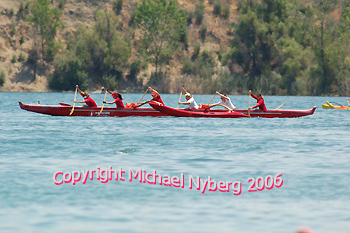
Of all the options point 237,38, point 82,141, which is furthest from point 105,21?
point 82,141

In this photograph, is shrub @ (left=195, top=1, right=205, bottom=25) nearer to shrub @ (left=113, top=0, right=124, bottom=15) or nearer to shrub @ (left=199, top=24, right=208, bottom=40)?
shrub @ (left=199, top=24, right=208, bottom=40)

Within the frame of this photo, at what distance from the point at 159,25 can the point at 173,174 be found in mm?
73233

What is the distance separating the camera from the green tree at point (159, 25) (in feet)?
283

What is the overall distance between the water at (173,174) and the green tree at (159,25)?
200 ft

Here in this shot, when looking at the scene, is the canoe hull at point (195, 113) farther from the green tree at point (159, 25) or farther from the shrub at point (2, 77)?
the shrub at point (2, 77)

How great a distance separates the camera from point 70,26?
97312mm

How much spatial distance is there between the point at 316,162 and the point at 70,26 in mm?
84962

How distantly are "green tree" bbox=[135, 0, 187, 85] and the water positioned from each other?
61.1 meters

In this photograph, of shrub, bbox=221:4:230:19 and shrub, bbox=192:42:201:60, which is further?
shrub, bbox=221:4:230:19

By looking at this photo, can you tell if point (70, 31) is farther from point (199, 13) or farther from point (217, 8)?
point (217, 8)

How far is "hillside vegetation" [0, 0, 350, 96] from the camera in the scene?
75625 mm

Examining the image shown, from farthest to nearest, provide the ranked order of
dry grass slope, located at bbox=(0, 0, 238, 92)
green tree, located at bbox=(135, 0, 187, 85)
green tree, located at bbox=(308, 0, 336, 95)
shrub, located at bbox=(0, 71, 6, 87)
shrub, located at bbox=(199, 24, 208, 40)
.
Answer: shrub, located at bbox=(199, 24, 208, 40) < green tree, located at bbox=(135, 0, 187, 85) < dry grass slope, located at bbox=(0, 0, 238, 92) < shrub, located at bbox=(0, 71, 6, 87) < green tree, located at bbox=(308, 0, 336, 95)

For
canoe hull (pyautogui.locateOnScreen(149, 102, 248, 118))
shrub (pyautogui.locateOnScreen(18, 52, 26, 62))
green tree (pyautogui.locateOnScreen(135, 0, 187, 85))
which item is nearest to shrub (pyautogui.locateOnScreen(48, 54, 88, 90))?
shrub (pyautogui.locateOnScreen(18, 52, 26, 62))

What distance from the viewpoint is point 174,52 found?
95375mm
